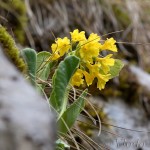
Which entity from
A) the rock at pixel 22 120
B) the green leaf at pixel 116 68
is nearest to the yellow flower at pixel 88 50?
the green leaf at pixel 116 68

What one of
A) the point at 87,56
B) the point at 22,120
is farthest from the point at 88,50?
the point at 22,120

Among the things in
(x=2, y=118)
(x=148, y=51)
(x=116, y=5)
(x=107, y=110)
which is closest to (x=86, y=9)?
(x=116, y=5)

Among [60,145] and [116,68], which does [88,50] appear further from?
[60,145]

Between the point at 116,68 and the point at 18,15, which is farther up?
the point at 18,15

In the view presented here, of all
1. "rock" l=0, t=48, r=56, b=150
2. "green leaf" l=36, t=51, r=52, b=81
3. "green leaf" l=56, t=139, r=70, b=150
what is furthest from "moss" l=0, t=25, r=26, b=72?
"rock" l=0, t=48, r=56, b=150

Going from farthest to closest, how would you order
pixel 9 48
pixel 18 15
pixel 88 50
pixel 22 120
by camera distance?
pixel 18 15 → pixel 9 48 → pixel 88 50 → pixel 22 120

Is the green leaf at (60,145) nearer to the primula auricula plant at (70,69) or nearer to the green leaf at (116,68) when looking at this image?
the primula auricula plant at (70,69)
